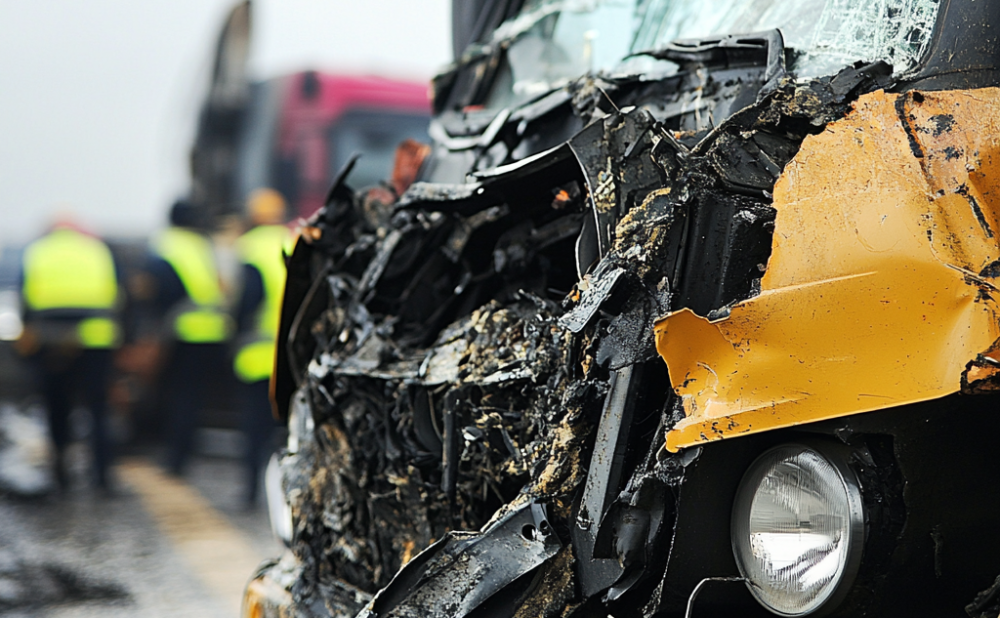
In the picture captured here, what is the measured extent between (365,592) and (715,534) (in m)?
1.07

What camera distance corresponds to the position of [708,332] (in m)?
1.30

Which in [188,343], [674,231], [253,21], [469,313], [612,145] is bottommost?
[188,343]

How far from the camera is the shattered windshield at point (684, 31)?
164 cm

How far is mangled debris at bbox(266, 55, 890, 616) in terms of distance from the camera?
1.44m

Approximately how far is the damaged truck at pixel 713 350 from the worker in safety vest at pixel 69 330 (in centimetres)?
481

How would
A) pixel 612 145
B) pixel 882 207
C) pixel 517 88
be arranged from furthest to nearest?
1. pixel 517 88
2. pixel 612 145
3. pixel 882 207

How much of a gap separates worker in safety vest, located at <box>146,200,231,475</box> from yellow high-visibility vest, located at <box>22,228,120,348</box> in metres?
0.45

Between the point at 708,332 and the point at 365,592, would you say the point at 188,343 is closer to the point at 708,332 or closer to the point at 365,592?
Result: the point at 365,592

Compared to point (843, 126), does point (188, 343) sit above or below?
below

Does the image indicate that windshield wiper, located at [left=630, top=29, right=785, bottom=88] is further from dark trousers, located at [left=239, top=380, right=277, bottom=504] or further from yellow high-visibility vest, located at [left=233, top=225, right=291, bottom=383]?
dark trousers, located at [left=239, top=380, right=277, bottom=504]

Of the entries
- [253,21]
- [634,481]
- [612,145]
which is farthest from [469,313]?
[253,21]

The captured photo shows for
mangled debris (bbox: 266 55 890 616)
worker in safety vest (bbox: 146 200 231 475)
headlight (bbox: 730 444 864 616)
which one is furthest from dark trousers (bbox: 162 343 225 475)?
headlight (bbox: 730 444 864 616)

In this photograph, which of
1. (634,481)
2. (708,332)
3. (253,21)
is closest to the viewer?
(708,332)

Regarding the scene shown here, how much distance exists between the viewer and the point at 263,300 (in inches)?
236
